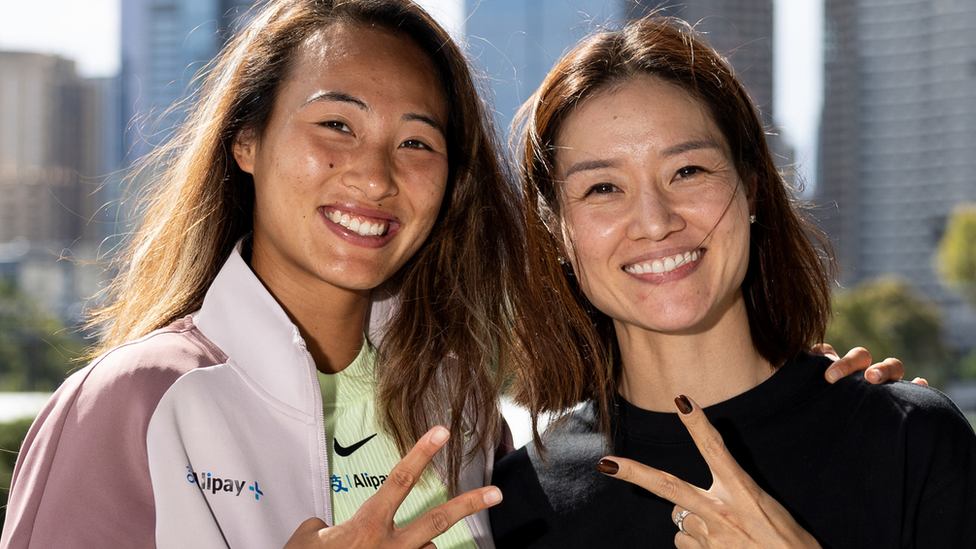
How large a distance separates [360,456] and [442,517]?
0.41 meters

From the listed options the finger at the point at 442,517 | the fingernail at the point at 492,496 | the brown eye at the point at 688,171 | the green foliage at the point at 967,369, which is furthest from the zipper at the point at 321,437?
the green foliage at the point at 967,369

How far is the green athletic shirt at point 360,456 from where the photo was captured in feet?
5.19

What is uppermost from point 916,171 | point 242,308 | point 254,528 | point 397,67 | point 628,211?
point 397,67

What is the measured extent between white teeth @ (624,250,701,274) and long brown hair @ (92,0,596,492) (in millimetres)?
329

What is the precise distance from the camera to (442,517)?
1273 millimetres

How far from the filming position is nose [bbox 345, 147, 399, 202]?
62.6 inches

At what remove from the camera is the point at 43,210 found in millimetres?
20438

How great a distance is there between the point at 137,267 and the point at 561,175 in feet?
3.25

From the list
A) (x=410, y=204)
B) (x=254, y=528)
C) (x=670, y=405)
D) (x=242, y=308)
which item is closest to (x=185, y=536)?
(x=254, y=528)

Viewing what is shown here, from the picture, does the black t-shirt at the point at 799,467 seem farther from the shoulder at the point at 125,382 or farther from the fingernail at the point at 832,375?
the shoulder at the point at 125,382

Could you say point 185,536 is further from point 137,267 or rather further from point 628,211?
point 628,211

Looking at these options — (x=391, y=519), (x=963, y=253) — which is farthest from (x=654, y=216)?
(x=963, y=253)

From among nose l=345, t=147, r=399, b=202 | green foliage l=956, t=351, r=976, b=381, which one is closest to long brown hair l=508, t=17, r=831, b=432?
nose l=345, t=147, r=399, b=202

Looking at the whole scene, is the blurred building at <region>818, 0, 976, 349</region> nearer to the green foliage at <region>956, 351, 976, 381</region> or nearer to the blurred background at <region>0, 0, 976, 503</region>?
the blurred background at <region>0, 0, 976, 503</region>
